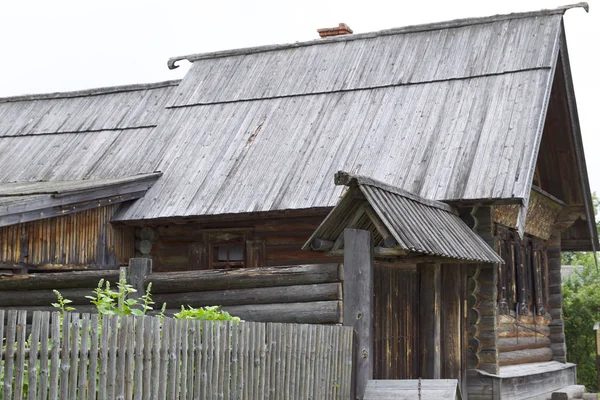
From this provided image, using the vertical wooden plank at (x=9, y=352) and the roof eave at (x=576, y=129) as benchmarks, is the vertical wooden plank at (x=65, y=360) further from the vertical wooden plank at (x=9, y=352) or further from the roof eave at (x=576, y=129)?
the roof eave at (x=576, y=129)

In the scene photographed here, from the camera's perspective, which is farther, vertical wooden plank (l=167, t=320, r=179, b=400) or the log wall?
the log wall

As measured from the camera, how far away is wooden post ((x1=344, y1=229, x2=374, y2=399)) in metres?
10.1

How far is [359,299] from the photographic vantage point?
33.1 ft

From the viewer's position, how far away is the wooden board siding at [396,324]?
1127 cm

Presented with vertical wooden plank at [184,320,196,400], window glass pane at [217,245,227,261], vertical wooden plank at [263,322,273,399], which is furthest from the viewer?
window glass pane at [217,245,227,261]

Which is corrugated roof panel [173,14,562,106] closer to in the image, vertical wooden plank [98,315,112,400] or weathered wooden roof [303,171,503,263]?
weathered wooden roof [303,171,503,263]

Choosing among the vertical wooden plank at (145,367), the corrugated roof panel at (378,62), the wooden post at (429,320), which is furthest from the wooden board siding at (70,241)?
the vertical wooden plank at (145,367)

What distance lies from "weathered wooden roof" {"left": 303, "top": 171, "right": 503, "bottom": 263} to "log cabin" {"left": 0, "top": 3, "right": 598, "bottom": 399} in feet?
0.11

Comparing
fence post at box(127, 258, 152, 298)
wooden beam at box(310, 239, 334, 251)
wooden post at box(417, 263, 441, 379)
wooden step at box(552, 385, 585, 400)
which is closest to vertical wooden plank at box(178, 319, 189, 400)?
wooden beam at box(310, 239, 334, 251)

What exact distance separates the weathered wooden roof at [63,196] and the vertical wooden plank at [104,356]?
6.79 meters

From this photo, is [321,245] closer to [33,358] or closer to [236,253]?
[33,358]

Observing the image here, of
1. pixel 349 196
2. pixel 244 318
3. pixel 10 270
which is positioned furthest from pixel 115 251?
pixel 349 196

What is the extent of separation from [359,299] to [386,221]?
85cm

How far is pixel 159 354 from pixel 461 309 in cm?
747
